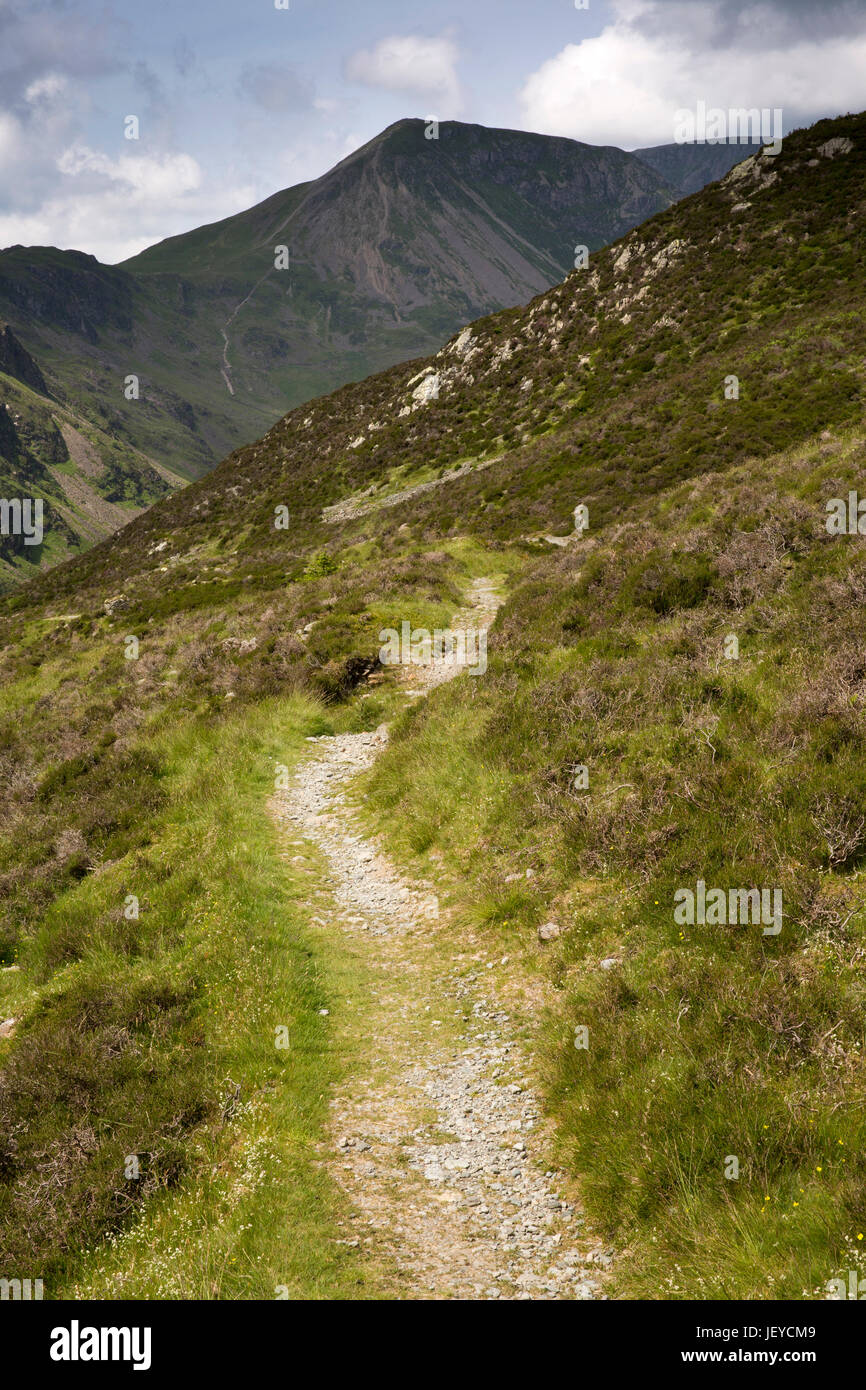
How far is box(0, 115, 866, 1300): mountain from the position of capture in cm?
473

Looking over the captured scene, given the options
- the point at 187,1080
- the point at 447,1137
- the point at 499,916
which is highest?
the point at 499,916

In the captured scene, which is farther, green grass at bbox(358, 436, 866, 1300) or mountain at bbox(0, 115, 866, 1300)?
mountain at bbox(0, 115, 866, 1300)

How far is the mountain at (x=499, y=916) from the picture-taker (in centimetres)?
473

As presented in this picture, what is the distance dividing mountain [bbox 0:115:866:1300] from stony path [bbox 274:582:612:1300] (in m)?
0.09

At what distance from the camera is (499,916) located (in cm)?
852

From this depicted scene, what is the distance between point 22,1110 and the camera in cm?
631

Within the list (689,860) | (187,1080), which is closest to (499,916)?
(689,860)

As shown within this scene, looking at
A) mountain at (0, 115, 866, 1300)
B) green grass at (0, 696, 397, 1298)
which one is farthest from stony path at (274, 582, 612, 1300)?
green grass at (0, 696, 397, 1298)

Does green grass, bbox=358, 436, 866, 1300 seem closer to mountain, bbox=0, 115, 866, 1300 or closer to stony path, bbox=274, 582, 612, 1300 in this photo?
mountain, bbox=0, 115, 866, 1300

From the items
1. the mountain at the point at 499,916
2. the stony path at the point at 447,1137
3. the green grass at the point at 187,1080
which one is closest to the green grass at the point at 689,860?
the mountain at the point at 499,916

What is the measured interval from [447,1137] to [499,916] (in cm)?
296

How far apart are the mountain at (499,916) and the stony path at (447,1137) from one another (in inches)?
3.5

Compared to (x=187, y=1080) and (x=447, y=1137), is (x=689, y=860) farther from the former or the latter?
(x=187, y=1080)
